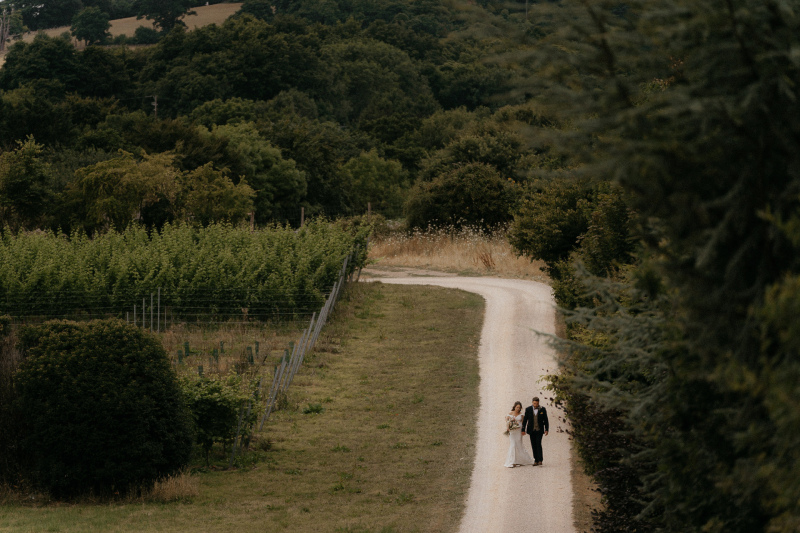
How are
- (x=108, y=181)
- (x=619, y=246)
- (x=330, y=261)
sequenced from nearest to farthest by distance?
(x=619, y=246)
(x=330, y=261)
(x=108, y=181)

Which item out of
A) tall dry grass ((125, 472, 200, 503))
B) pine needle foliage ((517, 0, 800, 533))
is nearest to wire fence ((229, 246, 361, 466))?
tall dry grass ((125, 472, 200, 503))

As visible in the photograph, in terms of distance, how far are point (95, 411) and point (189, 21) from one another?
12027cm

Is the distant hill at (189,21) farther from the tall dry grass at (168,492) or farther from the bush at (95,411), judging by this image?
the tall dry grass at (168,492)

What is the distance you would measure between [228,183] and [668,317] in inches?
1390

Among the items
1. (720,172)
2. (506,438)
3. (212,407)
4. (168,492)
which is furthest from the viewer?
(506,438)

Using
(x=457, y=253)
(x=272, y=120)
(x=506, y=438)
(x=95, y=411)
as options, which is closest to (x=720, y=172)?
(x=95, y=411)

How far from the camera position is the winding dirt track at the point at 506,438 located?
12406mm

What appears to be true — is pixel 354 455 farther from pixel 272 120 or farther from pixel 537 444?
pixel 272 120

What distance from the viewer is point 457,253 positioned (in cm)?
3825

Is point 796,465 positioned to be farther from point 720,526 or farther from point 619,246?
point 619,246

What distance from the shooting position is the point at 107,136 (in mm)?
53969

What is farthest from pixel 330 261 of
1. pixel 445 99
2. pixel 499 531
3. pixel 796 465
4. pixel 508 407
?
pixel 445 99

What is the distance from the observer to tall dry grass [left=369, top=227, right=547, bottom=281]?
36000 millimetres

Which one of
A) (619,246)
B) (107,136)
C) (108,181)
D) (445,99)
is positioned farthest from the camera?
(445,99)
